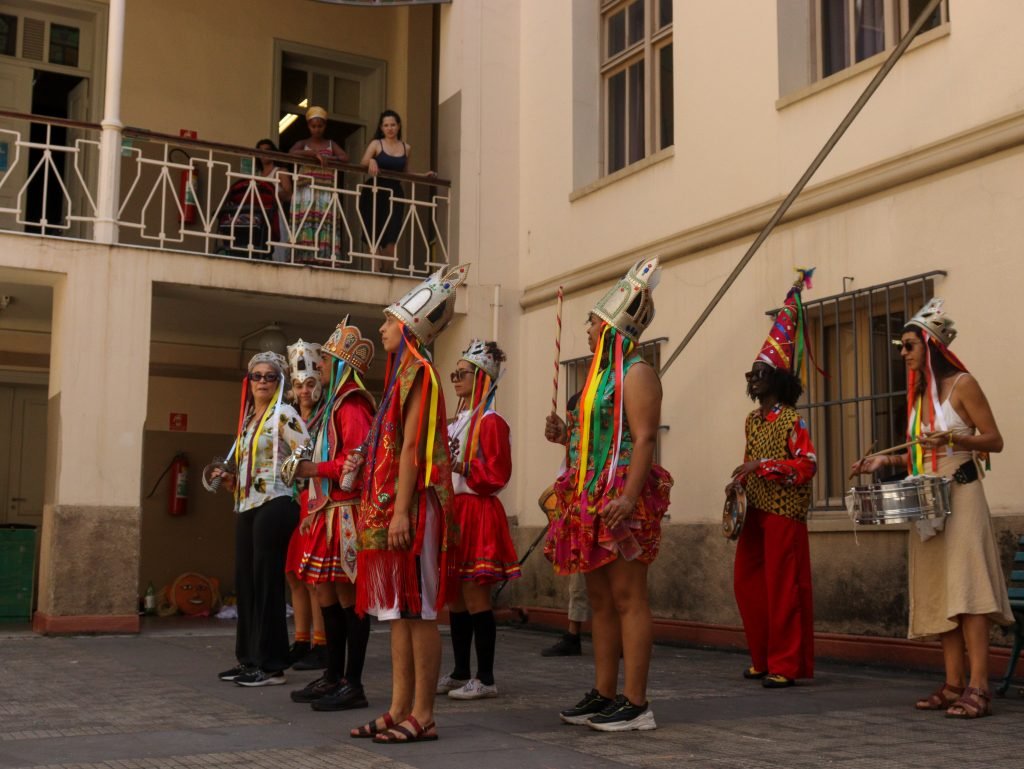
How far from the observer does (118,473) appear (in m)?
11.0

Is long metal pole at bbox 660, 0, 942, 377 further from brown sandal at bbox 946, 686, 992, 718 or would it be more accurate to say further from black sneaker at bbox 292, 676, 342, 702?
black sneaker at bbox 292, 676, 342, 702

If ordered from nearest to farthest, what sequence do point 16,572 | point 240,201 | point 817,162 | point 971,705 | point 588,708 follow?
1. point 588,708
2. point 971,705
3. point 817,162
4. point 240,201
5. point 16,572

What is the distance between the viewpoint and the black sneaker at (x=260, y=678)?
724cm

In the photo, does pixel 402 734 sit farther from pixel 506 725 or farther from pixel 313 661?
pixel 313 661

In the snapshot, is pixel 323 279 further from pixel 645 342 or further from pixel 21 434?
pixel 21 434

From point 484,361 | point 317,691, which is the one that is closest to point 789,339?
point 484,361

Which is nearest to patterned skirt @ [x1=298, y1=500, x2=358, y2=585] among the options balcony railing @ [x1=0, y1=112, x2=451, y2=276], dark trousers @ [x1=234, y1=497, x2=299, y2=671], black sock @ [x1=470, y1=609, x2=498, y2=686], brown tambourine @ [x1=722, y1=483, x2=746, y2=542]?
dark trousers @ [x1=234, y1=497, x2=299, y2=671]

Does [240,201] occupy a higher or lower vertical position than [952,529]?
higher

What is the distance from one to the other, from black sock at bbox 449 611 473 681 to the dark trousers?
100cm

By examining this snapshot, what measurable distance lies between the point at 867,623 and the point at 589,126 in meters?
5.94

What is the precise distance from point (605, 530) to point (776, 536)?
2318mm

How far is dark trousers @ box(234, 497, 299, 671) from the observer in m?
7.23

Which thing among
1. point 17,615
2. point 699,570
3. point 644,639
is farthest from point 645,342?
point 17,615

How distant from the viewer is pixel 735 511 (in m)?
7.50
